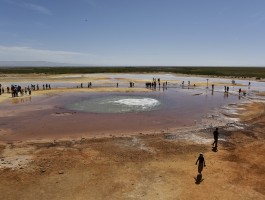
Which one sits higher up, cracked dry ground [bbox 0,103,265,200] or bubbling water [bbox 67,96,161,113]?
bubbling water [bbox 67,96,161,113]

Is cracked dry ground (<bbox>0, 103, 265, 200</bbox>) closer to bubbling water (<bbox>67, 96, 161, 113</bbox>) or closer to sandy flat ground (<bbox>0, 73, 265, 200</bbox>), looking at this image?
sandy flat ground (<bbox>0, 73, 265, 200</bbox>)

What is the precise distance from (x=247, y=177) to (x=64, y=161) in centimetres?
1103

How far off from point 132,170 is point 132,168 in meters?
0.30

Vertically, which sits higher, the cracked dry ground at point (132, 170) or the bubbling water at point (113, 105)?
the bubbling water at point (113, 105)

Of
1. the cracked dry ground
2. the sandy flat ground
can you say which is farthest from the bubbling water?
the cracked dry ground

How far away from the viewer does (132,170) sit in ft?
55.0

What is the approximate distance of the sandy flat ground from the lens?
14.1 meters

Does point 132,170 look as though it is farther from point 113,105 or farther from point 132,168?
point 113,105

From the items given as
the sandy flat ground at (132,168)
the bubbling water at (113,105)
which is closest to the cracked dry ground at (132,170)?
the sandy flat ground at (132,168)

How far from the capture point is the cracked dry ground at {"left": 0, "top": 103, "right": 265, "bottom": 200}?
14.1 meters

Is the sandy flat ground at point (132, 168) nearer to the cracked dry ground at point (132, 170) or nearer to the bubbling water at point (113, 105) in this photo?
the cracked dry ground at point (132, 170)

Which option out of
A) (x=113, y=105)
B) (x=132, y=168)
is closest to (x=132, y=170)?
(x=132, y=168)

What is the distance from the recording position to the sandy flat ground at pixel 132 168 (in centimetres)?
1415

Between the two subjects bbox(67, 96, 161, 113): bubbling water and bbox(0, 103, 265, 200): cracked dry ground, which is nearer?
bbox(0, 103, 265, 200): cracked dry ground
